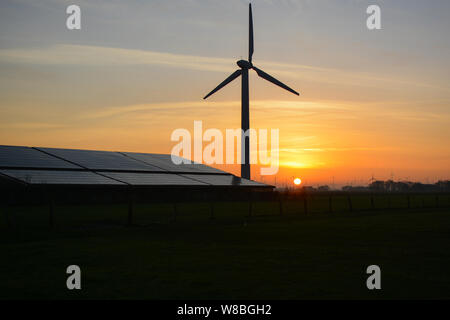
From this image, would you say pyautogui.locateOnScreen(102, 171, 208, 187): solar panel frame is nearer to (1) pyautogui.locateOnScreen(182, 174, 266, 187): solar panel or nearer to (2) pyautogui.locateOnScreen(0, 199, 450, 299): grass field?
(1) pyautogui.locateOnScreen(182, 174, 266, 187): solar panel

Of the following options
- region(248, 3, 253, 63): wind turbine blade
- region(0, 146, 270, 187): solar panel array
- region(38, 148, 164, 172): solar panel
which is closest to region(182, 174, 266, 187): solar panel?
region(0, 146, 270, 187): solar panel array

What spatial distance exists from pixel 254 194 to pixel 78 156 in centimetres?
2917

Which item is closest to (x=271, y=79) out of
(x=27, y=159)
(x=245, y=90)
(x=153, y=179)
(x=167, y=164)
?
(x=245, y=90)

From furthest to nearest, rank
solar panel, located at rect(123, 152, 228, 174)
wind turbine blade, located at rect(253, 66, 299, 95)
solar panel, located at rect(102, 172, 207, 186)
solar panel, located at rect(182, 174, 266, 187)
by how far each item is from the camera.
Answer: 1. wind turbine blade, located at rect(253, 66, 299, 95)
2. solar panel, located at rect(123, 152, 228, 174)
3. solar panel, located at rect(182, 174, 266, 187)
4. solar panel, located at rect(102, 172, 207, 186)

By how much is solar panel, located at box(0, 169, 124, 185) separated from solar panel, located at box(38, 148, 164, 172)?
5305mm

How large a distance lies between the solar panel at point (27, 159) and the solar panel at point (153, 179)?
5.14 meters

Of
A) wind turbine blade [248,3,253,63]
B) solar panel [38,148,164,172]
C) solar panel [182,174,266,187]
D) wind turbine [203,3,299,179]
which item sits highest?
wind turbine blade [248,3,253,63]

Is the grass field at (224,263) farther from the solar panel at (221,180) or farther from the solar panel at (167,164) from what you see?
the solar panel at (167,164)

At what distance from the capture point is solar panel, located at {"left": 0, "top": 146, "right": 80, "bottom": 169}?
47.6 meters

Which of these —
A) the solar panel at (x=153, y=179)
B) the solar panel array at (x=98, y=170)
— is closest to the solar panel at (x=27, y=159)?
the solar panel array at (x=98, y=170)

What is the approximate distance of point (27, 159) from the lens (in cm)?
5053

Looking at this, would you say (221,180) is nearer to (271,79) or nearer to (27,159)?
(27,159)

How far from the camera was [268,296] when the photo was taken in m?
12.0
